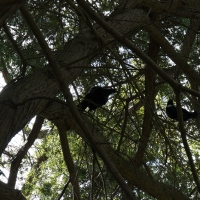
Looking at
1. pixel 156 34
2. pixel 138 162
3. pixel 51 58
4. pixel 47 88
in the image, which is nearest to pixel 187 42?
pixel 156 34

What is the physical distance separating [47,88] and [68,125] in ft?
4.22

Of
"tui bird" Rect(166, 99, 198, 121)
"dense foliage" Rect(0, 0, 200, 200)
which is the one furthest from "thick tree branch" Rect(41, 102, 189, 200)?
"tui bird" Rect(166, 99, 198, 121)

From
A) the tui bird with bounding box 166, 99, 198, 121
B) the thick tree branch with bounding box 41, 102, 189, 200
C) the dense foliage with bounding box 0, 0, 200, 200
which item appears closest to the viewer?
the dense foliage with bounding box 0, 0, 200, 200

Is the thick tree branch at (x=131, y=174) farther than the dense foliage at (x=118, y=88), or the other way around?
the thick tree branch at (x=131, y=174)

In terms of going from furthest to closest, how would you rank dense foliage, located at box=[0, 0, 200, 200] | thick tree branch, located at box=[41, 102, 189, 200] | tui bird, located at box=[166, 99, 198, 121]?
tui bird, located at box=[166, 99, 198, 121]
thick tree branch, located at box=[41, 102, 189, 200]
dense foliage, located at box=[0, 0, 200, 200]

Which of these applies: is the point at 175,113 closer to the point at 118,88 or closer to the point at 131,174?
the point at 118,88

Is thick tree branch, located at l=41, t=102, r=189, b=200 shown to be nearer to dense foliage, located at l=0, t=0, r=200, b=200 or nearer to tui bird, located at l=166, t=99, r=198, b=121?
dense foliage, located at l=0, t=0, r=200, b=200

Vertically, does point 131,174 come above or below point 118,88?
below

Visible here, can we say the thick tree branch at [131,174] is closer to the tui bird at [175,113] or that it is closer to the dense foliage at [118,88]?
the dense foliage at [118,88]

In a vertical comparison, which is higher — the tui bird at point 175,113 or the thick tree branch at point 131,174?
the tui bird at point 175,113

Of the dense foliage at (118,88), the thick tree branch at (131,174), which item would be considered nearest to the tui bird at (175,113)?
the dense foliage at (118,88)

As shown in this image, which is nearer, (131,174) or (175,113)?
(131,174)

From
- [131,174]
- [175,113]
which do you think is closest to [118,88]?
[175,113]

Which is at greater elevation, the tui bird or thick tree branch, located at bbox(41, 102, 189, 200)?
the tui bird
